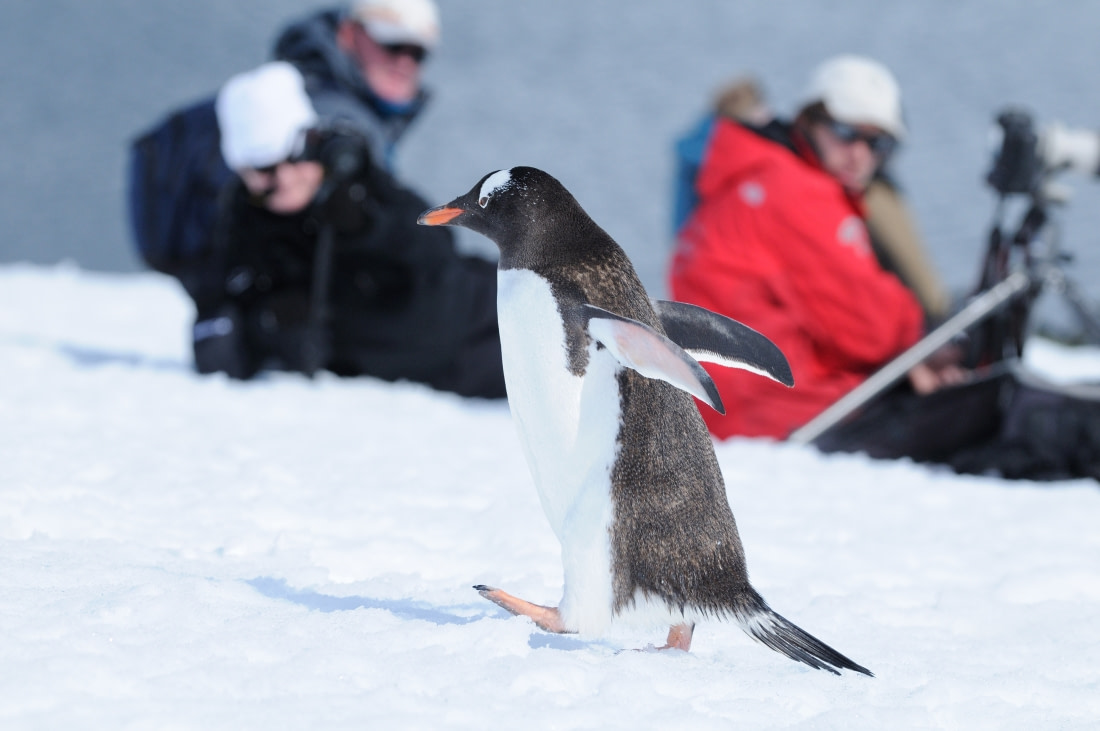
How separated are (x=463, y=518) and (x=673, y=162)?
259 centimetres

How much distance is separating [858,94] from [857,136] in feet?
0.37

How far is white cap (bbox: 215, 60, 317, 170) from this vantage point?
112 inches

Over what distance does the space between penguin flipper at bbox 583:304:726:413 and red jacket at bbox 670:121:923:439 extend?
68.9 inches

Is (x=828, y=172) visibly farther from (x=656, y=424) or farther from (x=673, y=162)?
(x=656, y=424)

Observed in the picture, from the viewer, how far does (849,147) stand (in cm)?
298

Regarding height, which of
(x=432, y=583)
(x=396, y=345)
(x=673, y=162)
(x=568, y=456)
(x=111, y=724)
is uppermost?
(x=673, y=162)

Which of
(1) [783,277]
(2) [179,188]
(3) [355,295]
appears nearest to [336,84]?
(2) [179,188]

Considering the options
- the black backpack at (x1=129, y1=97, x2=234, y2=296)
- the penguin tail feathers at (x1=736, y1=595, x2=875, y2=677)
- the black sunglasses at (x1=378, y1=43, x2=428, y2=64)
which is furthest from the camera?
the black sunglasses at (x1=378, y1=43, x2=428, y2=64)

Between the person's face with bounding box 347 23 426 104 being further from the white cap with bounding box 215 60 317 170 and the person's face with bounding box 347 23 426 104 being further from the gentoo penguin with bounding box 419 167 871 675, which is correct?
the gentoo penguin with bounding box 419 167 871 675

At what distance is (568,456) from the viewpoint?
3.84 feet

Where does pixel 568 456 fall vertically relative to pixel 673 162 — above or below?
below

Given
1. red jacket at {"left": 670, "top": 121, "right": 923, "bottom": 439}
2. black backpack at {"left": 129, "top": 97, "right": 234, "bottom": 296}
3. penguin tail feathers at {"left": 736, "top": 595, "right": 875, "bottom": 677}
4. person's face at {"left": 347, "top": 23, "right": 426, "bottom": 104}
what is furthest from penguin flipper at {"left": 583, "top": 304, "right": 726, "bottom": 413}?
person's face at {"left": 347, "top": 23, "right": 426, "bottom": 104}

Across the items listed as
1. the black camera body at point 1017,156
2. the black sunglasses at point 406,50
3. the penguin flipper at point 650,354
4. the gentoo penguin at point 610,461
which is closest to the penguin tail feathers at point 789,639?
the gentoo penguin at point 610,461

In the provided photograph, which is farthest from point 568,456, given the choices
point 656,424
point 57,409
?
point 57,409
